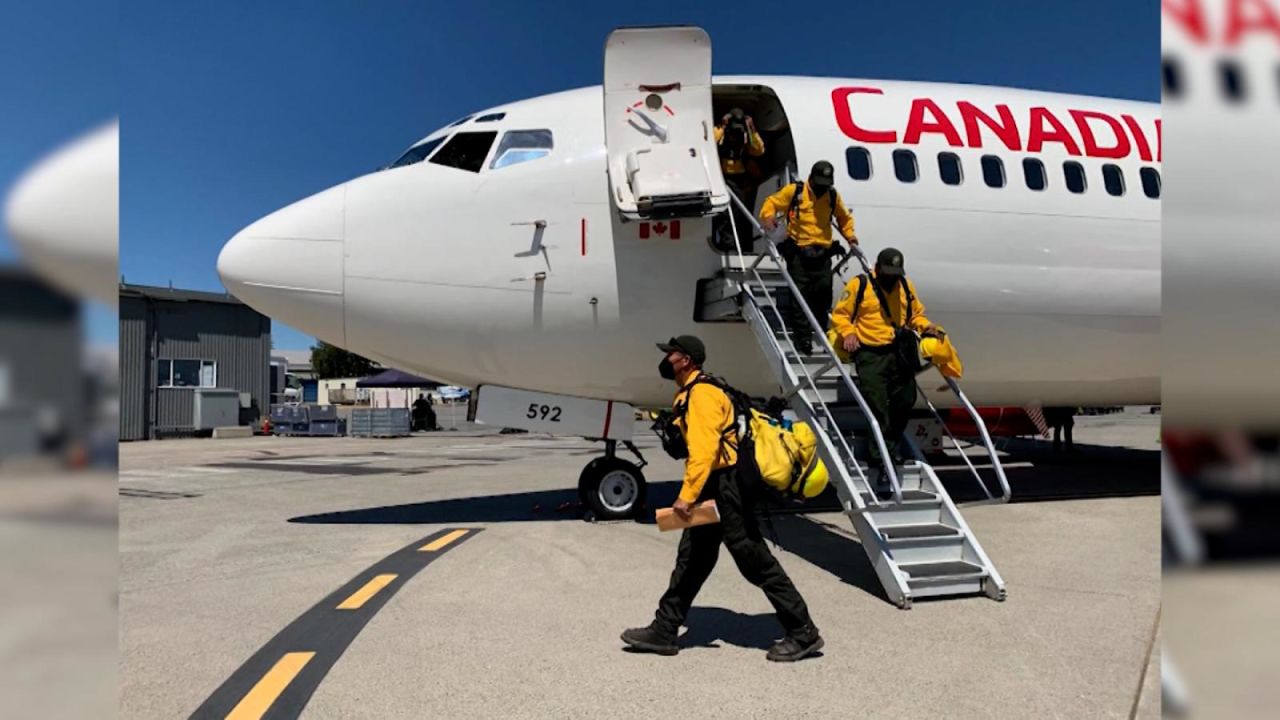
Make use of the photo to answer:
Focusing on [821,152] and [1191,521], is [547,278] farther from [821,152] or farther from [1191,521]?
[1191,521]

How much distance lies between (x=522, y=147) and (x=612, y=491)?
3940mm

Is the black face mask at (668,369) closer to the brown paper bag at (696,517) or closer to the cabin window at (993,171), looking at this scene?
the brown paper bag at (696,517)

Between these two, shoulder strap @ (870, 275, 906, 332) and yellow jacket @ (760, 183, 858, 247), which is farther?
yellow jacket @ (760, 183, 858, 247)

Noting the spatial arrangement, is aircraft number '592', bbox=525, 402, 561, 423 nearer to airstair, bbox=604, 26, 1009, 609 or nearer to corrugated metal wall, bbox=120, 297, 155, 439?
airstair, bbox=604, 26, 1009, 609

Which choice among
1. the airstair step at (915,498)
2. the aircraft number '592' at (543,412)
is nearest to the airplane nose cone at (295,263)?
the aircraft number '592' at (543,412)

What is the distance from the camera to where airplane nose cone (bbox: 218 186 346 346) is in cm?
822

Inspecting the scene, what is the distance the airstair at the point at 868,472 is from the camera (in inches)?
240

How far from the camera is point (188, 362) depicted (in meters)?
31.7

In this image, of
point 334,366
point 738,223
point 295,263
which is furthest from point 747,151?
point 334,366

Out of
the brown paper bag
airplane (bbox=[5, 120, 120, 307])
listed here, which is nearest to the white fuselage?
the brown paper bag

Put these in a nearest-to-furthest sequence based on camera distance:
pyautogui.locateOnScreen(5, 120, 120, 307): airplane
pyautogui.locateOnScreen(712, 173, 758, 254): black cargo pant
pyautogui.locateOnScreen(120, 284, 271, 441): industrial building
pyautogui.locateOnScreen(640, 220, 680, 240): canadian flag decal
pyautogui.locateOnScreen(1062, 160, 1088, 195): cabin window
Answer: pyautogui.locateOnScreen(5, 120, 120, 307): airplane < pyautogui.locateOnScreen(640, 220, 680, 240): canadian flag decal < pyautogui.locateOnScreen(712, 173, 758, 254): black cargo pant < pyautogui.locateOnScreen(1062, 160, 1088, 195): cabin window < pyautogui.locateOnScreen(120, 284, 271, 441): industrial building

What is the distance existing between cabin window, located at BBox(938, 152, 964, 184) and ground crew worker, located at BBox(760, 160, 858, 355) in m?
1.52

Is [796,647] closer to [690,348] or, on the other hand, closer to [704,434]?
[704,434]

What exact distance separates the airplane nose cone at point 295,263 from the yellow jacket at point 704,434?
4.82 metres
